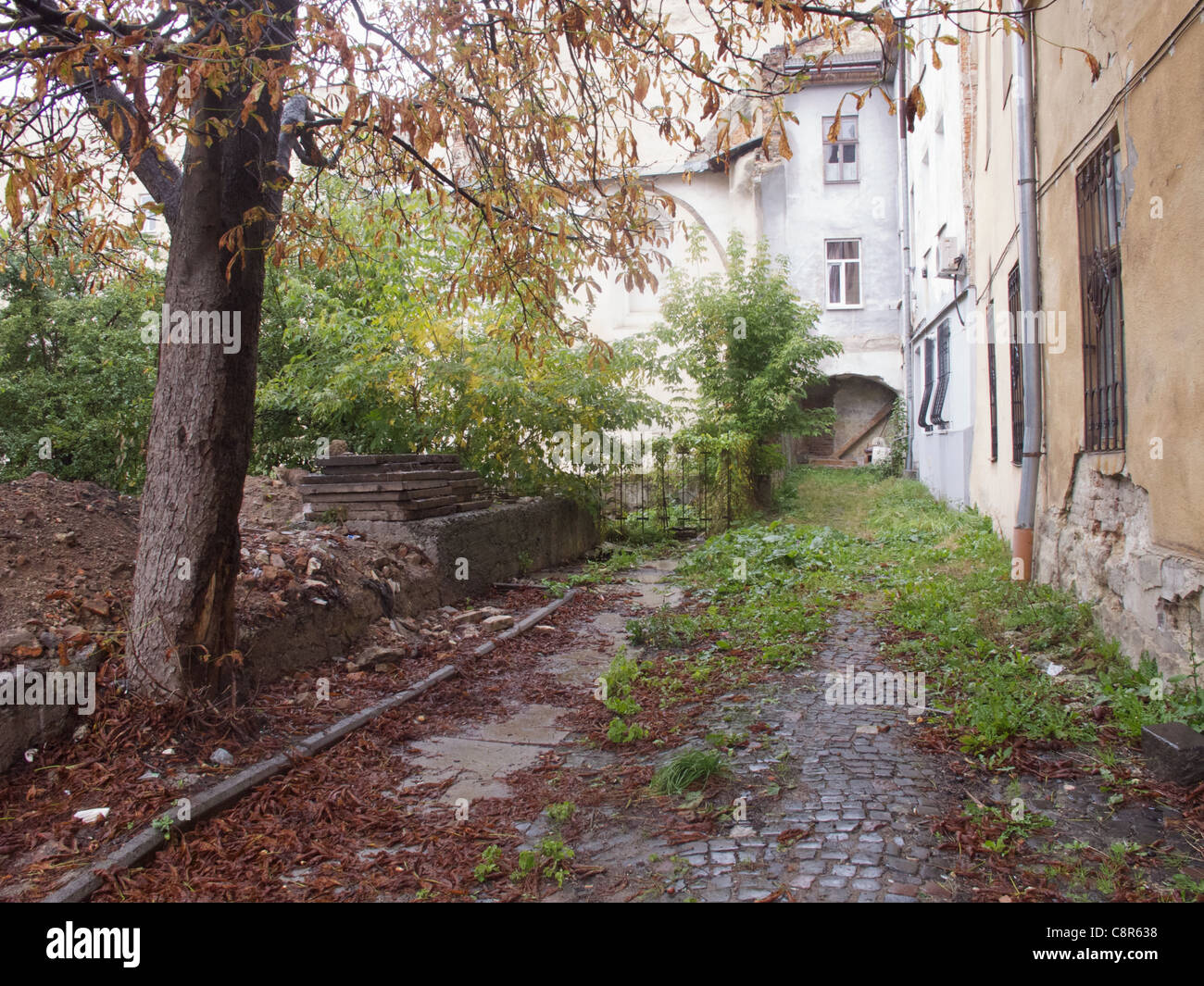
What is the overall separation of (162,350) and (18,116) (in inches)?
48.2

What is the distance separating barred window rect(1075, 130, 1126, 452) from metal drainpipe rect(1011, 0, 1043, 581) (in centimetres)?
116

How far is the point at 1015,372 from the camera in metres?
8.76

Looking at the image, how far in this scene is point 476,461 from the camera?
10734 mm

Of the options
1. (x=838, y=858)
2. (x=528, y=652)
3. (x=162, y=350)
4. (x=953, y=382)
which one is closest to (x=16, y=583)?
(x=162, y=350)

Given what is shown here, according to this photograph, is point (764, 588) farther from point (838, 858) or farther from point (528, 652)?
point (838, 858)

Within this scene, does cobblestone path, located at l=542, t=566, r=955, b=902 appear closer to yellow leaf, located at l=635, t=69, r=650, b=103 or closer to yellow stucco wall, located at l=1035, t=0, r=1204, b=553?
yellow stucco wall, located at l=1035, t=0, r=1204, b=553

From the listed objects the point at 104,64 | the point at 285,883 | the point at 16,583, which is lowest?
the point at 285,883

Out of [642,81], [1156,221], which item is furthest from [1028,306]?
[642,81]

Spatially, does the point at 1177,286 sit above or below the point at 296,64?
below

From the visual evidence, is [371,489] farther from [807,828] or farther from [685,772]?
[807,828]

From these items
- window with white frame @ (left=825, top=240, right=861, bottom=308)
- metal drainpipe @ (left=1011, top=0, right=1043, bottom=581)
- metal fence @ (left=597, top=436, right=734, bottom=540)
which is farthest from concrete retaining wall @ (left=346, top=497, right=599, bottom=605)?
window with white frame @ (left=825, top=240, right=861, bottom=308)

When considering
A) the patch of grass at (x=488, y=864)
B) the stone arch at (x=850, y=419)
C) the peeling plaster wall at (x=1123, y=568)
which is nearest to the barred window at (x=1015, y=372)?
the peeling plaster wall at (x=1123, y=568)

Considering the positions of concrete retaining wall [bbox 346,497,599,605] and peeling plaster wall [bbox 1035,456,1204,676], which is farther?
concrete retaining wall [bbox 346,497,599,605]

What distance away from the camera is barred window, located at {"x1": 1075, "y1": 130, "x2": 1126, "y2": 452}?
5.66 meters
